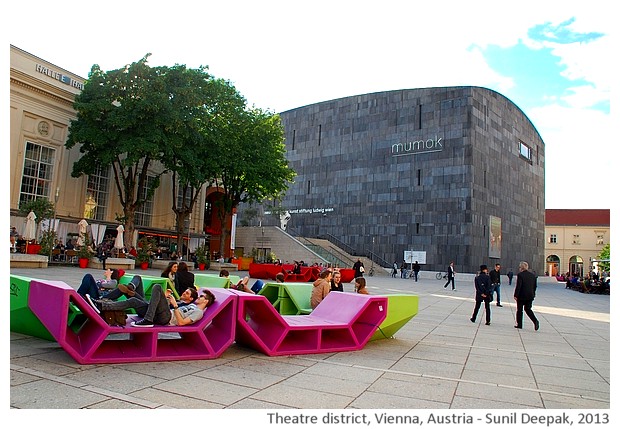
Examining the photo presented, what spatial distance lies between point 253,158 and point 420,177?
24701 mm

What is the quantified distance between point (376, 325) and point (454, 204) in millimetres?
44638

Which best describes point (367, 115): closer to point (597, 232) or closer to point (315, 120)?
point (315, 120)

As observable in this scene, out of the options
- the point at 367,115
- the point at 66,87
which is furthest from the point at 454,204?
the point at 66,87

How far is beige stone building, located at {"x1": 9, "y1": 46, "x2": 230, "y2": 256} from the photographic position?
2906cm

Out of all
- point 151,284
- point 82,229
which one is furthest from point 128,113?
point 151,284

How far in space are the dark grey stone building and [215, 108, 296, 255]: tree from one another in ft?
69.5

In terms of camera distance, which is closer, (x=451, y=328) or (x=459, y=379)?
(x=459, y=379)

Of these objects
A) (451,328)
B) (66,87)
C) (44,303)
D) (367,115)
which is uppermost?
(367,115)

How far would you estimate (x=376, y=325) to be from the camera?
341 inches

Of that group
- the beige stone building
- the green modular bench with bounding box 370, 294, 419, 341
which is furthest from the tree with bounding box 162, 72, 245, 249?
the green modular bench with bounding box 370, 294, 419, 341

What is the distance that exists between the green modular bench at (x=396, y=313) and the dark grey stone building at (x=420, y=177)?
42.5 meters

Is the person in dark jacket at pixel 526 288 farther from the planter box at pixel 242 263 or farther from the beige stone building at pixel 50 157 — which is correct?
the planter box at pixel 242 263

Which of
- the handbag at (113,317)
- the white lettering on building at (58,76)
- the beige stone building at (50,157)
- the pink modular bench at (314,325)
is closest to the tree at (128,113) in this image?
the beige stone building at (50,157)
